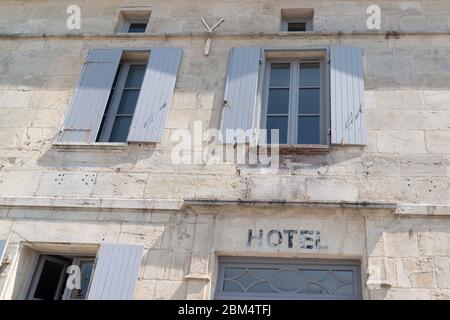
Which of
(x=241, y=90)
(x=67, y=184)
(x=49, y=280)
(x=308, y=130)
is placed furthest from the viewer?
(x=241, y=90)

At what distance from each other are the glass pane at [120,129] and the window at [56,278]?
4.81ft

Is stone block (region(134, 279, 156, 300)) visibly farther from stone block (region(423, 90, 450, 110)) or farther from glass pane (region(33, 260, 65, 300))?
stone block (region(423, 90, 450, 110))

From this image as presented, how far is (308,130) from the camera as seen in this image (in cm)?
524

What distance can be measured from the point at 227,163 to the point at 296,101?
122 centimetres

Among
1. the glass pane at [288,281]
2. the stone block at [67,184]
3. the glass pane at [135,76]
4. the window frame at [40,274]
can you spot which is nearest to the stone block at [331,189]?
the glass pane at [288,281]

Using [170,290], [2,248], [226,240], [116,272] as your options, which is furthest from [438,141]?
[2,248]

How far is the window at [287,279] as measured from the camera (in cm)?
428

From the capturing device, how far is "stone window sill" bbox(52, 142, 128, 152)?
16.8 ft

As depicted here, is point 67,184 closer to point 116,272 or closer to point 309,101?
point 116,272

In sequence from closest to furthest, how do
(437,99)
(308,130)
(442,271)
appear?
1. (442,271)
2. (437,99)
3. (308,130)

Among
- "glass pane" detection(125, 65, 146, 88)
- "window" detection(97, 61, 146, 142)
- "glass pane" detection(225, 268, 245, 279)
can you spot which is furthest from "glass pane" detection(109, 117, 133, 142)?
"glass pane" detection(225, 268, 245, 279)

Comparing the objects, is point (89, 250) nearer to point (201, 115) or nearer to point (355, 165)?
point (201, 115)

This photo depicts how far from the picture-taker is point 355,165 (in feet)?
15.8

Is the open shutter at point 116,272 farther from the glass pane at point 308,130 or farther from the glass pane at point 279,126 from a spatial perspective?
the glass pane at point 308,130
